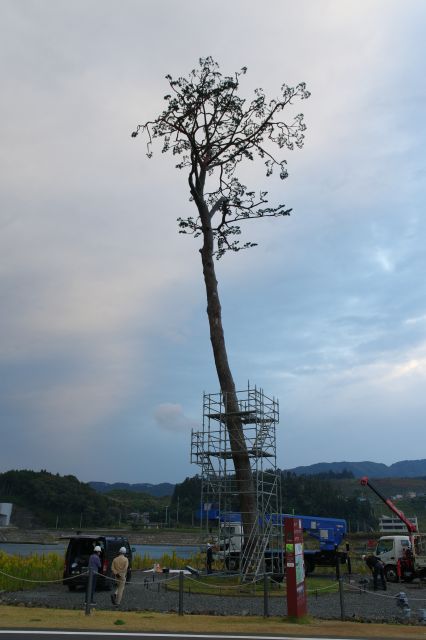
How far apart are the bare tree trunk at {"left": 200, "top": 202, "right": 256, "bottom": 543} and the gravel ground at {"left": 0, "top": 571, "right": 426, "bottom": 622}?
4.71 metres

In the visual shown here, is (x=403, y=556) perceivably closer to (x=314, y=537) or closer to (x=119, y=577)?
(x=314, y=537)

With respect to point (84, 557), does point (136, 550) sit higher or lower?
lower

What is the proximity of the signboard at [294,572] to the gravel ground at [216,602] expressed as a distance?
146 cm

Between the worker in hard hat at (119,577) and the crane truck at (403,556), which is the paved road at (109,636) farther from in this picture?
the crane truck at (403,556)

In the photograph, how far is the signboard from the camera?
13.6 m

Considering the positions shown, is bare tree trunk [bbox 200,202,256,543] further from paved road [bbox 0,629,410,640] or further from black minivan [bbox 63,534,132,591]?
paved road [bbox 0,629,410,640]

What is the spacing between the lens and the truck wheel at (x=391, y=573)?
28.4 metres

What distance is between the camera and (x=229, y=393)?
27.1 meters

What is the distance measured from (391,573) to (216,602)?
47.0ft

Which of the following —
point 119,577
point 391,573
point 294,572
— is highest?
point 294,572

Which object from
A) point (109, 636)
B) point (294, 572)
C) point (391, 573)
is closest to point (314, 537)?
point (391, 573)

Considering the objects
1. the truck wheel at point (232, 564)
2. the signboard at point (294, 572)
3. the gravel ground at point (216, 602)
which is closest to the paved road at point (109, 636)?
the signboard at point (294, 572)

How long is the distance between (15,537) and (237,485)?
10405 cm

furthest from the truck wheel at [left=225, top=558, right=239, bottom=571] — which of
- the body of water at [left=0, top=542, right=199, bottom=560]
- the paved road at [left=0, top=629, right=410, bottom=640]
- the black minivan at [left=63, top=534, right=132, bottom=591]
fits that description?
the paved road at [left=0, top=629, right=410, bottom=640]
